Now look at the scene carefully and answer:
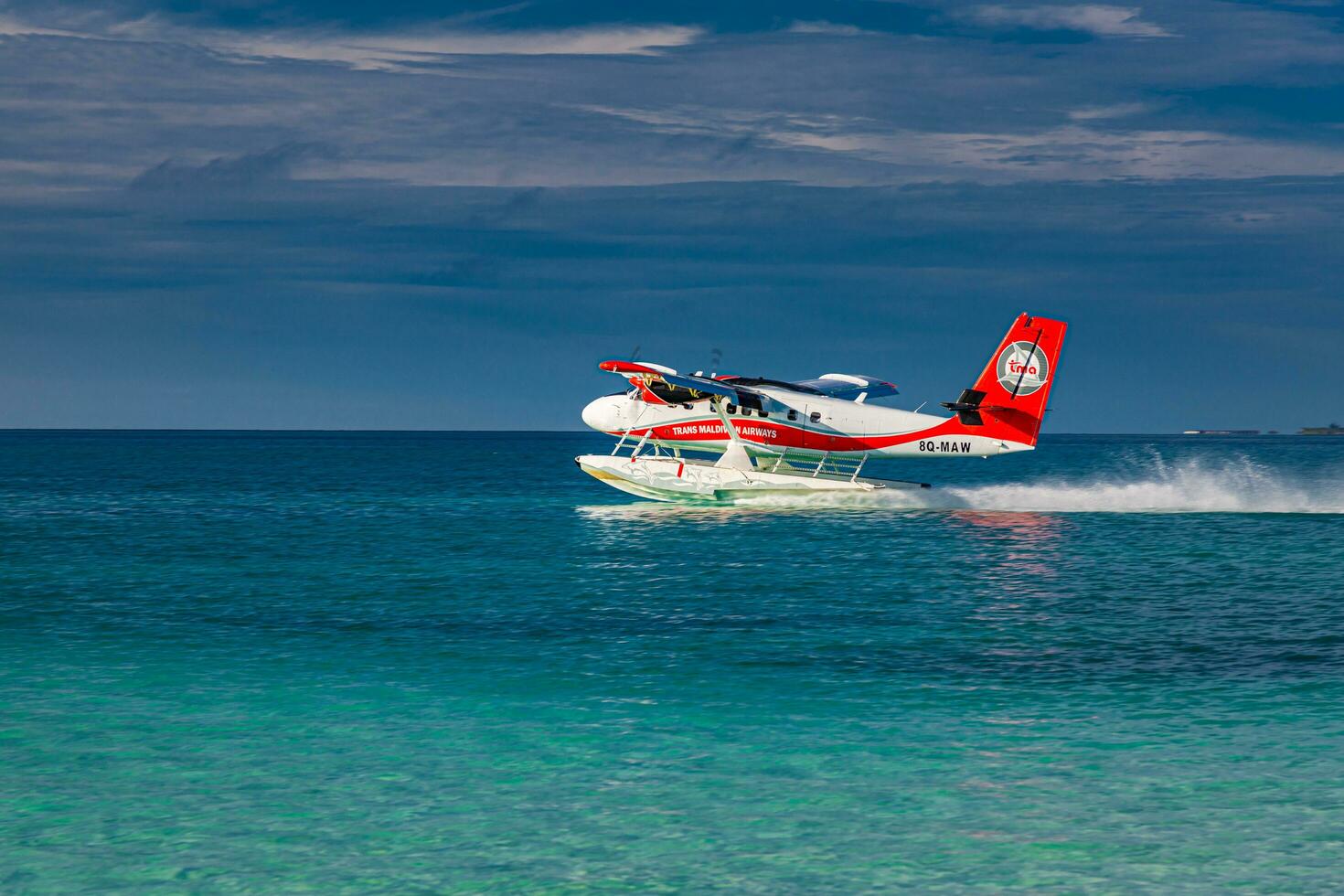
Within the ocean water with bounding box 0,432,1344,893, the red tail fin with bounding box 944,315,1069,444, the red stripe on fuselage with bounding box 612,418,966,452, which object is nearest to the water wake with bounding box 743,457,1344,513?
the red stripe on fuselage with bounding box 612,418,966,452

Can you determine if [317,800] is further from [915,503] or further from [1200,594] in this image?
[915,503]

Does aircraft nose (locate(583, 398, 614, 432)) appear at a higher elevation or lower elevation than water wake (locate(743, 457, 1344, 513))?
higher

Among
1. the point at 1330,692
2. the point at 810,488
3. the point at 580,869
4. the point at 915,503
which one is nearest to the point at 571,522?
the point at 810,488

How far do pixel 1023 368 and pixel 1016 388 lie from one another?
70 centimetres

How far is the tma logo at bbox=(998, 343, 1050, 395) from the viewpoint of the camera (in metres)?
43.1

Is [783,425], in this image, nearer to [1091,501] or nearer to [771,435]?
[771,435]

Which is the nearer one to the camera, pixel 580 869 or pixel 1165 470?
pixel 580 869

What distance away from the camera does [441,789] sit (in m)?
11.4

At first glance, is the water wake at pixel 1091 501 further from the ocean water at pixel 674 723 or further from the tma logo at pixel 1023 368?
the ocean water at pixel 674 723

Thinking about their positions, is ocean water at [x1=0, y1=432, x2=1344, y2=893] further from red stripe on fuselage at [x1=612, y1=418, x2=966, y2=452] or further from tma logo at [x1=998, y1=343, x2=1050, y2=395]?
red stripe on fuselage at [x1=612, y1=418, x2=966, y2=452]

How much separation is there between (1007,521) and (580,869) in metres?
36.6

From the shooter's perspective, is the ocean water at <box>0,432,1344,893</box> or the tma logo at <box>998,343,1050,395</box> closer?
the ocean water at <box>0,432,1344,893</box>

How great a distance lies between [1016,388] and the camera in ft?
142

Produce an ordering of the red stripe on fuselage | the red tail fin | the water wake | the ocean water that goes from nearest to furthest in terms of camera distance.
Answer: the ocean water, the red tail fin, the red stripe on fuselage, the water wake
